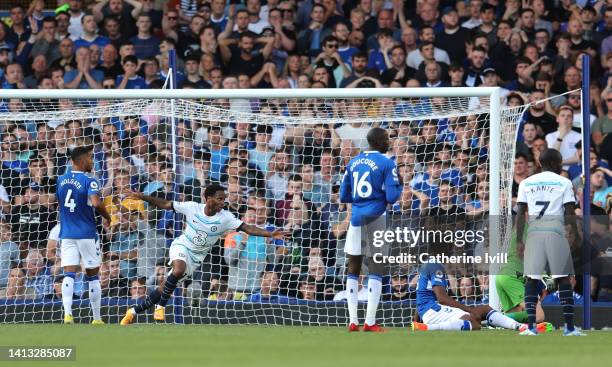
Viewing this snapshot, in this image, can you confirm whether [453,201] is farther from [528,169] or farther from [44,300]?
[44,300]

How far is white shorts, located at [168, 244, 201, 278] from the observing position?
48.0 ft

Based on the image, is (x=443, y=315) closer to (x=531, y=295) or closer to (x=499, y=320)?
(x=499, y=320)

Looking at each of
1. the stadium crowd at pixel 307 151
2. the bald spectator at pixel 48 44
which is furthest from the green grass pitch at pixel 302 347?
the bald spectator at pixel 48 44

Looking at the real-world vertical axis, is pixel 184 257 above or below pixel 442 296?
above

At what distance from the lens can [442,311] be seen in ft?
43.7

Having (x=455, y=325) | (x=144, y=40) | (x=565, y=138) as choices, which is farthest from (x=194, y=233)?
(x=144, y=40)

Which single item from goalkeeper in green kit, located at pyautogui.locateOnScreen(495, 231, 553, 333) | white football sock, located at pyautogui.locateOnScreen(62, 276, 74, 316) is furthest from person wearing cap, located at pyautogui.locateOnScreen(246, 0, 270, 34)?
goalkeeper in green kit, located at pyautogui.locateOnScreen(495, 231, 553, 333)

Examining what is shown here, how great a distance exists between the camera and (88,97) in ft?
50.1

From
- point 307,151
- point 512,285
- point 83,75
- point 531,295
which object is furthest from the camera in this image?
point 83,75

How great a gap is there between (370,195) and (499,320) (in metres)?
1.81

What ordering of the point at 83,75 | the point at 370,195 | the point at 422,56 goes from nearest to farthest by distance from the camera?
1. the point at 370,195
2. the point at 422,56
3. the point at 83,75

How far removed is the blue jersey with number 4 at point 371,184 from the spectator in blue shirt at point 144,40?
7750mm

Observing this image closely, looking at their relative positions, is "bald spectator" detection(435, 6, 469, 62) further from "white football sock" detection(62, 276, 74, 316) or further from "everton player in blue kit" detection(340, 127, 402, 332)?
"white football sock" detection(62, 276, 74, 316)

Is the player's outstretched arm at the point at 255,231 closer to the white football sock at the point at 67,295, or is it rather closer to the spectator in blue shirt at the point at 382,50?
the white football sock at the point at 67,295
